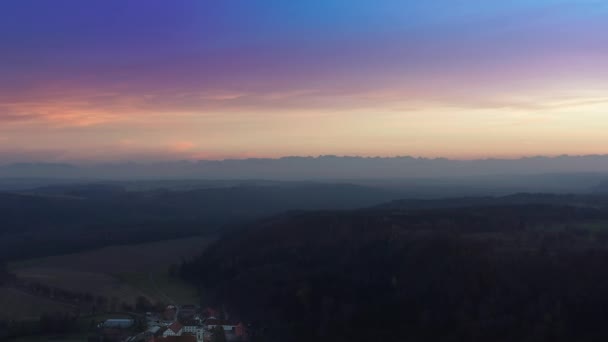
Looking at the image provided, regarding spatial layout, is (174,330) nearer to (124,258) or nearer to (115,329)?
(115,329)

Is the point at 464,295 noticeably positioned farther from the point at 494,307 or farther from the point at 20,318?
the point at 20,318

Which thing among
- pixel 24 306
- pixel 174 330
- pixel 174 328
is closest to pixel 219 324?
pixel 174 328

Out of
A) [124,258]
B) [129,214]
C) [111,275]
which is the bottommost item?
[111,275]

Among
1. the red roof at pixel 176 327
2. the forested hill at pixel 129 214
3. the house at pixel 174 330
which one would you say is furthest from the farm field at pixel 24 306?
Answer: the forested hill at pixel 129 214

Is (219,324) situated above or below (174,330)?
below

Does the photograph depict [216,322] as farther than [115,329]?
Yes

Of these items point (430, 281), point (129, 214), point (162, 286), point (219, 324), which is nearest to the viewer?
point (219, 324)

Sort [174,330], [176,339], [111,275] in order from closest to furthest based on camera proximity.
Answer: [176,339] → [174,330] → [111,275]

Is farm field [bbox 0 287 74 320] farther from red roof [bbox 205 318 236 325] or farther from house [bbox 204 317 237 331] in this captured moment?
house [bbox 204 317 237 331]

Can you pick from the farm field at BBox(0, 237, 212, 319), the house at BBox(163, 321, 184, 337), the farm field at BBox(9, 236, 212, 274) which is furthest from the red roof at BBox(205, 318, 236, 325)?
the farm field at BBox(9, 236, 212, 274)
